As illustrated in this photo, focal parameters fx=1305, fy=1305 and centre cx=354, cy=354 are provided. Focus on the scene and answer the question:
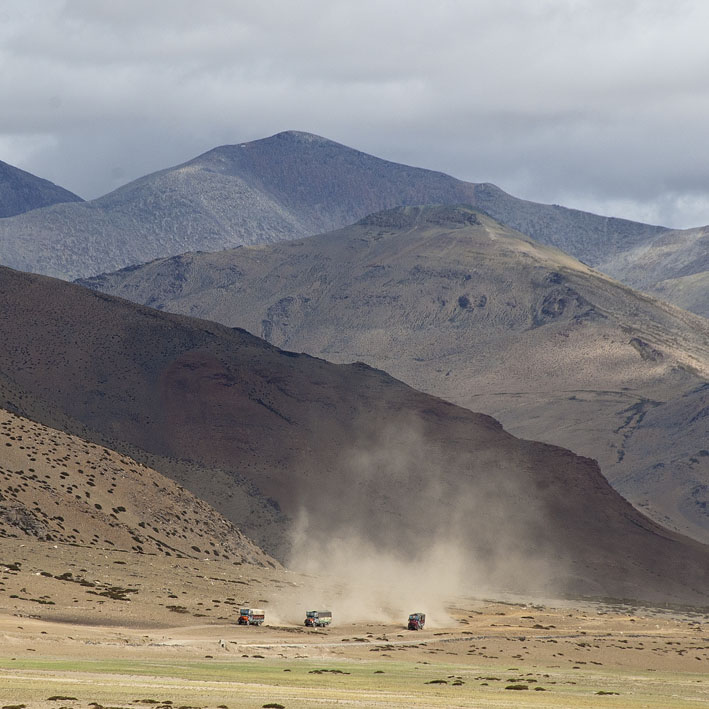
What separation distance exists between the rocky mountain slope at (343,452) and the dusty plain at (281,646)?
107 feet

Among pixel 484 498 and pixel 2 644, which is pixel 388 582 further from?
pixel 2 644

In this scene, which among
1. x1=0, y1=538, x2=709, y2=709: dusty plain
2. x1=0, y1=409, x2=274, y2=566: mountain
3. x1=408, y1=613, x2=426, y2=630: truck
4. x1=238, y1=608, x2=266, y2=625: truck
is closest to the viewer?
x1=0, y1=538, x2=709, y2=709: dusty plain

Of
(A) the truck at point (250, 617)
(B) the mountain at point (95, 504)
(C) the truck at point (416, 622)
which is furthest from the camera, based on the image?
(B) the mountain at point (95, 504)

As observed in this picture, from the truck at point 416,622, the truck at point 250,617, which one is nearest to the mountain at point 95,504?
the truck at point 250,617

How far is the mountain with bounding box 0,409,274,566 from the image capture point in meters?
97.9

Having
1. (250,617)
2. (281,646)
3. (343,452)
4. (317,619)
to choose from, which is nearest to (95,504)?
(317,619)

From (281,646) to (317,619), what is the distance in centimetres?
1353

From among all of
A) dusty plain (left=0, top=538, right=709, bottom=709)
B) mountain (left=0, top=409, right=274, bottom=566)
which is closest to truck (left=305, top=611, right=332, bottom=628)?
dusty plain (left=0, top=538, right=709, bottom=709)

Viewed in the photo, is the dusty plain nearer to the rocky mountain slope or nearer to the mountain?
the mountain

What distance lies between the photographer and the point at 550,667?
3022 inches

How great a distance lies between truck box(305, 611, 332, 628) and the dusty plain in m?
0.93

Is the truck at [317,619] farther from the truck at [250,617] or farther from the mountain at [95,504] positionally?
the mountain at [95,504]

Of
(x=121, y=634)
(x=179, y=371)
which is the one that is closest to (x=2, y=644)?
(x=121, y=634)

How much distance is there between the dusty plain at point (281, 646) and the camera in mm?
48031
